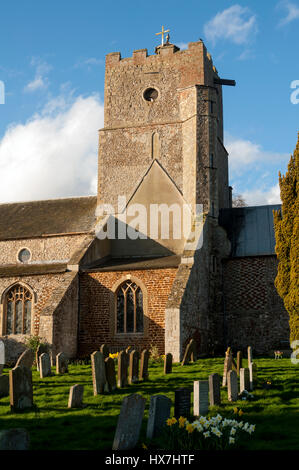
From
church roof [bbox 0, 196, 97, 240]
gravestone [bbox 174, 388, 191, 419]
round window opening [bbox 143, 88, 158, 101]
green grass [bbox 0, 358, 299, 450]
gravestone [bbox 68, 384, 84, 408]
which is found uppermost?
round window opening [bbox 143, 88, 158, 101]

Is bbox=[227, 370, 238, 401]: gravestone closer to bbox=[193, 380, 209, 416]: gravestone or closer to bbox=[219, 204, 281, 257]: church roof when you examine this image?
bbox=[193, 380, 209, 416]: gravestone

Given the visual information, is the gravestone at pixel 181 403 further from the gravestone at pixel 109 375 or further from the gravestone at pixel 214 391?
the gravestone at pixel 109 375

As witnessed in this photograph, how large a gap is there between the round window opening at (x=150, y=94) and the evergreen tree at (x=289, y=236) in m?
11.6

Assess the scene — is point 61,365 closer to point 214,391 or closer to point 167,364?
point 167,364

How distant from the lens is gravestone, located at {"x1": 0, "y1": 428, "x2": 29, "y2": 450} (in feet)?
18.5

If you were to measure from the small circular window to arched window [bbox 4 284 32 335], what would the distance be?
9.52ft

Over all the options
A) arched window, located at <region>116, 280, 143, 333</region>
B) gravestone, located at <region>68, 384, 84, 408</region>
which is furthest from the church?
gravestone, located at <region>68, 384, 84, 408</region>

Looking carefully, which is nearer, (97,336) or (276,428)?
(276,428)

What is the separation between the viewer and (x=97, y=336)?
71.3 ft

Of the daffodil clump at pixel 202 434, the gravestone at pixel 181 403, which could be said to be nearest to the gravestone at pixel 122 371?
the gravestone at pixel 181 403
